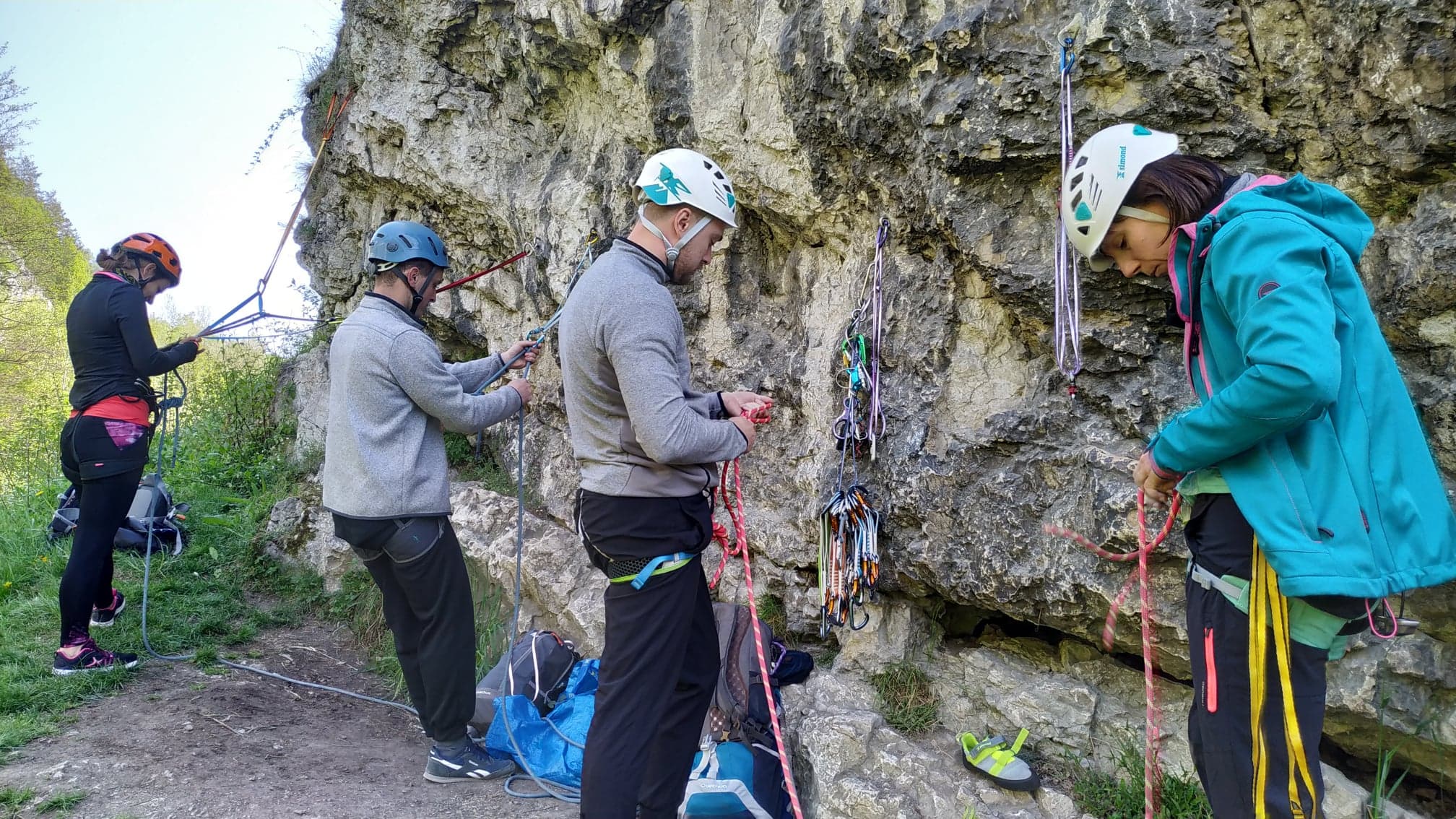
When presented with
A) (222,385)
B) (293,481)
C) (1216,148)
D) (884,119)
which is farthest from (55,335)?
(1216,148)

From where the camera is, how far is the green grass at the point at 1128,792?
2852 millimetres

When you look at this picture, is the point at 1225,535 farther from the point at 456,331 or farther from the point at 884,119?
the point at 456,331

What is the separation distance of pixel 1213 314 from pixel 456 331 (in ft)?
20.3

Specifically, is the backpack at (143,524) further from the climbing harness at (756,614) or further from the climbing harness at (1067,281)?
the climbing harness at (1067,281)

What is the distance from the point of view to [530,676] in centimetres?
429

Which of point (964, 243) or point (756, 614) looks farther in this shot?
point (964, 243)

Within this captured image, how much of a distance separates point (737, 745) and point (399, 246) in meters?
2.60

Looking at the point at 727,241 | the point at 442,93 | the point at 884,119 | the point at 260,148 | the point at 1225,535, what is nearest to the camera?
the point at 1225,535

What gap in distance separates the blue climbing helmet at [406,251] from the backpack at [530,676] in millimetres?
1841

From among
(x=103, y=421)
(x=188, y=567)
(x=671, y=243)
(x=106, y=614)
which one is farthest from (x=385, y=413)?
(x=188, y=567)

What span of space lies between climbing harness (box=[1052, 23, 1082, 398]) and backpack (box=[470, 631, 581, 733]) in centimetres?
285

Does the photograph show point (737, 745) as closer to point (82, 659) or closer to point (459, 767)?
point (459, 767)

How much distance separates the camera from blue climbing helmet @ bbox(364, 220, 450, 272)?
3.68 metres

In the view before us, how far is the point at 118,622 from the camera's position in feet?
17.9
